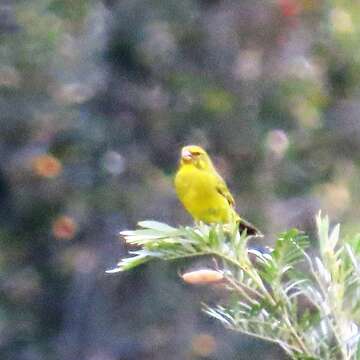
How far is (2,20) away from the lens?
6.45 metres

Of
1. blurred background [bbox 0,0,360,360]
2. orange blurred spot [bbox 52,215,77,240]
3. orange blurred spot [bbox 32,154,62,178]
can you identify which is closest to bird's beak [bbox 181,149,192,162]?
blurred background [bbox 0,0,360,360]

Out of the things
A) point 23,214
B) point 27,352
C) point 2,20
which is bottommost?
point 27,352

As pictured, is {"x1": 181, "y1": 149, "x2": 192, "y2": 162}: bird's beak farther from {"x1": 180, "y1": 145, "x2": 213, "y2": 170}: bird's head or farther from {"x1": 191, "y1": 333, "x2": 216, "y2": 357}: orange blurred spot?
{"x1": 191, "y1": 333, "x2": 216, "y2": 357}: orange blurred spot

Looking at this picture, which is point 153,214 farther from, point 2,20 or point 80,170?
point 2,20

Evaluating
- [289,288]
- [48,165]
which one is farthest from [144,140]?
[289,288]

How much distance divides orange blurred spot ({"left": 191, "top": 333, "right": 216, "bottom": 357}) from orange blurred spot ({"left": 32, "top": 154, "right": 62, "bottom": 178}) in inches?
47.1

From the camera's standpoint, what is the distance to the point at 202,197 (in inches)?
132

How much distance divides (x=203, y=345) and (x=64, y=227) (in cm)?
99

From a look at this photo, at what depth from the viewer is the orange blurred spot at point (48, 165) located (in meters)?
6.45

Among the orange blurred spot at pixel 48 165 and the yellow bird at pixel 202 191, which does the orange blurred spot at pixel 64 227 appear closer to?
the orange blurred spot at pixel 48 165

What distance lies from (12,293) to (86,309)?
43cm

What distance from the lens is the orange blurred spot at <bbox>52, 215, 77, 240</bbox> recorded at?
669cm

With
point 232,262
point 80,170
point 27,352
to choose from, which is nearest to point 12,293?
point 27,352

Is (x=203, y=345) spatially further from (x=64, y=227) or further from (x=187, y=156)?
(x=187, y=156)
